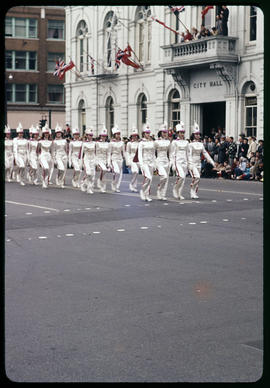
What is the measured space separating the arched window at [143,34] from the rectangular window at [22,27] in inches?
1159

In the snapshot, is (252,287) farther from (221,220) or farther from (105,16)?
(105,16)

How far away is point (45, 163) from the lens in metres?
24.0

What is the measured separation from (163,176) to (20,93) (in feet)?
167

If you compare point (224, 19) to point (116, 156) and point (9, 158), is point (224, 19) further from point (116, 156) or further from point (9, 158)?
point (116, 156)

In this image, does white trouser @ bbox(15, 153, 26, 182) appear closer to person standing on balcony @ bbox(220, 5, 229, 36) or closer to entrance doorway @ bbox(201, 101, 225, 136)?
person standing on balcony @ bbox(220, 5, 229, 36)

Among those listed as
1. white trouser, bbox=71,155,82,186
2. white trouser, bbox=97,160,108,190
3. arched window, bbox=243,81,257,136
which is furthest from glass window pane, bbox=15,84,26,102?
white trouser, bbox=97,160,108,190

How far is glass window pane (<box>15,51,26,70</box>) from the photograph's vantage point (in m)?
68.0

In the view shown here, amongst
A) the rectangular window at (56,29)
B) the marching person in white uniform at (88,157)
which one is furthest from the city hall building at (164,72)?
the rectangular window at (56,29)

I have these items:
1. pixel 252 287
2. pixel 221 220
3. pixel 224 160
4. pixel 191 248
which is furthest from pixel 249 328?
pixel 224 160

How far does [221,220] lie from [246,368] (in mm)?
9291

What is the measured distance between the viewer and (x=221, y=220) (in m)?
14.0

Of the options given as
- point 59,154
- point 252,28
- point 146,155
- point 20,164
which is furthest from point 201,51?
point 146,155

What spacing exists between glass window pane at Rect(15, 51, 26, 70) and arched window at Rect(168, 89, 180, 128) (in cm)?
3327
